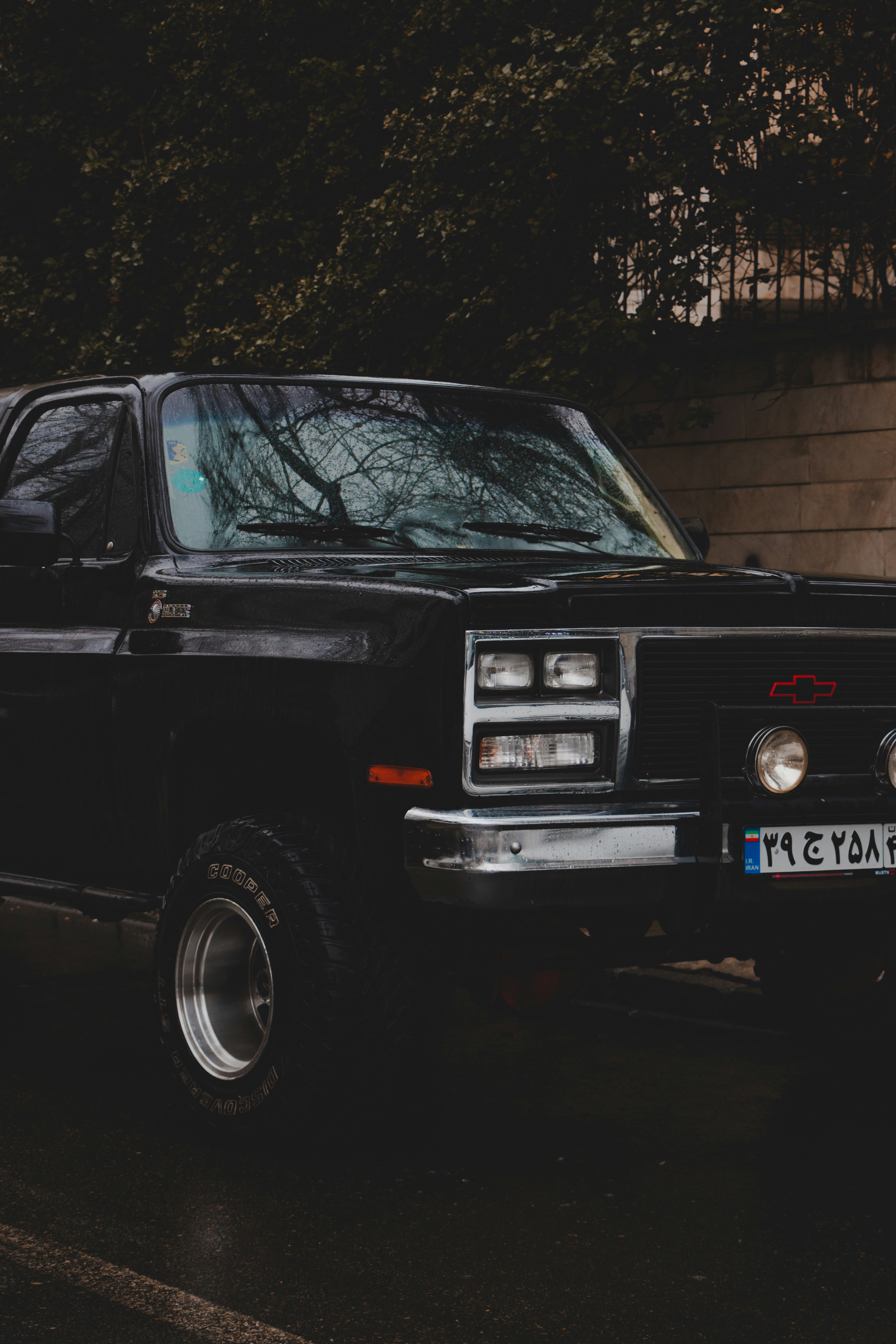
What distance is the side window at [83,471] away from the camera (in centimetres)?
566

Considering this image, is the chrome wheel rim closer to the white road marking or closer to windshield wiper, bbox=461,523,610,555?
the white road marking

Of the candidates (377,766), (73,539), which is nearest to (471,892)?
(377,766)

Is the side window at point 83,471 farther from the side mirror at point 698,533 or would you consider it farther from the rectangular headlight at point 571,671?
the side mirror at point 698,533

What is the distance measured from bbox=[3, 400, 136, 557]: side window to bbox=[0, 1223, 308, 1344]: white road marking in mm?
2272

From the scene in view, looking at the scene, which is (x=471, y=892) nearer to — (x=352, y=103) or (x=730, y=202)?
(x=730, y=202)

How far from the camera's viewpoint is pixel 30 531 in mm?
5383

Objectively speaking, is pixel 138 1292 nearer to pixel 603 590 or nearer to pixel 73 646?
pixel 603 590

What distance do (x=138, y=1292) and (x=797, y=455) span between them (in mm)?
8646

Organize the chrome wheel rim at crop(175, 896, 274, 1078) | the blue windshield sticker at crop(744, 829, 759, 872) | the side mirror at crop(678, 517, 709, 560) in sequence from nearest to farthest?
the blue windshield sticker at crop(744, 829, 759, 872) < the chrome wheel rim at crop(175, 896, 274, 1078) < the side mirror at crop(678, 517, 709, 560)

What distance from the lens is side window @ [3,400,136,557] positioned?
18.6 feet

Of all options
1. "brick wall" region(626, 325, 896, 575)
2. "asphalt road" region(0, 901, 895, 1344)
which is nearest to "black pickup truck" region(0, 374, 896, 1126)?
"asphalt road" region(0, 901, 895, 1344)

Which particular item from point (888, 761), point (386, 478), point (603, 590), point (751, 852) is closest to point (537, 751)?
point (603, 590)

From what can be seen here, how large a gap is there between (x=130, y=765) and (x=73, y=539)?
0.90 m

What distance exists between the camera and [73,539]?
19.2 feet
